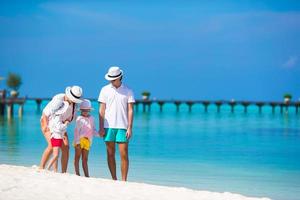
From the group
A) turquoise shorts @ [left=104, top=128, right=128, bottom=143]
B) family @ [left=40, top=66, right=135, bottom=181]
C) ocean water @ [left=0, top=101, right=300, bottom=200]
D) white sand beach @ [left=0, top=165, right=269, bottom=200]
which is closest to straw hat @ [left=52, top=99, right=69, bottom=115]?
family @ [left=40, top=66, right=135, bottom=181]

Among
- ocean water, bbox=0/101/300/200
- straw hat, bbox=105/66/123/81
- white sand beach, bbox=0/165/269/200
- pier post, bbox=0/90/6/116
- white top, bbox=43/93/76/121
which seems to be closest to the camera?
white sand beach, bbox=0/165/269/200

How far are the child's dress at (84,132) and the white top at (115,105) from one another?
1.61 ft

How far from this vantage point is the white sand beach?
279 inches

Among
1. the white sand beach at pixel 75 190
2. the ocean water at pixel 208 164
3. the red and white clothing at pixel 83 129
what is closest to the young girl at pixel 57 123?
the red and white clothing at pixel 83 129

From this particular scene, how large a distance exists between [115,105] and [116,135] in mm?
362

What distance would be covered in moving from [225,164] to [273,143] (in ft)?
29.7

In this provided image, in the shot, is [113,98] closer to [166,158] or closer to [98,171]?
[98,171]

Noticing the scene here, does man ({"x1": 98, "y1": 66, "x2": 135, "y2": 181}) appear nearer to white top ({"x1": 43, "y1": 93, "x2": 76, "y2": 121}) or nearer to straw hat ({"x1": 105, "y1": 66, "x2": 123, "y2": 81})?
straw hat ({"x1": 105, "y1": 66, "x2": 123, "y2": 81})

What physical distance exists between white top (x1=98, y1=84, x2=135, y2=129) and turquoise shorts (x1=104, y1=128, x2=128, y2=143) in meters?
0.05

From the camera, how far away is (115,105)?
26.8ft

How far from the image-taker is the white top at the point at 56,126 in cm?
820

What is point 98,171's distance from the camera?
12.5 m

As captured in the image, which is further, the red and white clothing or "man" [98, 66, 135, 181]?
the red and white clothing

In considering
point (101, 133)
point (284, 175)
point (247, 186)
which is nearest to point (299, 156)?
point (284, 175)
